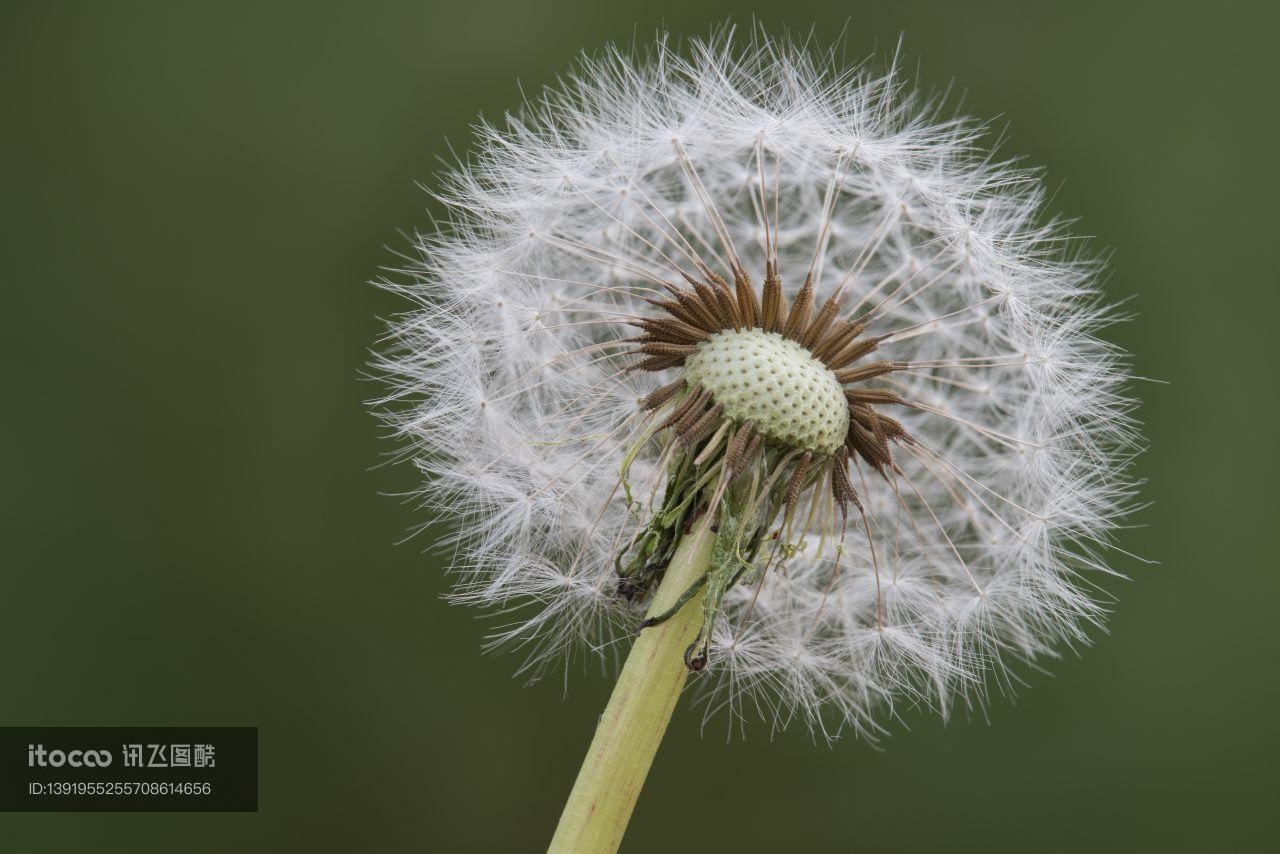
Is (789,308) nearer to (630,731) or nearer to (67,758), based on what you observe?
(630,731)

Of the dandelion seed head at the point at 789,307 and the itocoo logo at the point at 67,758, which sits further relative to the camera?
the itocoo logo at the point at 67,758

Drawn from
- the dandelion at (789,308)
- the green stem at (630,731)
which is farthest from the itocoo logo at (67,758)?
the green stem at (630,731)

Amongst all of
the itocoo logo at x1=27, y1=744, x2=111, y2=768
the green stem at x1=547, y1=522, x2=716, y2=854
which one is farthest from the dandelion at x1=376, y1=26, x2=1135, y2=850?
the itocoo logo at x1=27, y1=744, x2=111, y2=768

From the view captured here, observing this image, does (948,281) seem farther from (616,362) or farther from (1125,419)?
(616,362)

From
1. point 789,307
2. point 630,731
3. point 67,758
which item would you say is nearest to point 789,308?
point 789,307

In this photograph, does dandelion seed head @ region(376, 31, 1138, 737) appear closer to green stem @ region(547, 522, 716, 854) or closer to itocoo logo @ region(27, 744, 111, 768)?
green stem @ region(547, 522, 716, 854)

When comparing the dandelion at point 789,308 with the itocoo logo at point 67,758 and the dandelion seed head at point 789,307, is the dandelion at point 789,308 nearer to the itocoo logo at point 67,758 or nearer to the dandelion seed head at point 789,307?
the dandelion seed head at point 789,307

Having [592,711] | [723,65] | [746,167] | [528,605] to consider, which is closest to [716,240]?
[746,167]
